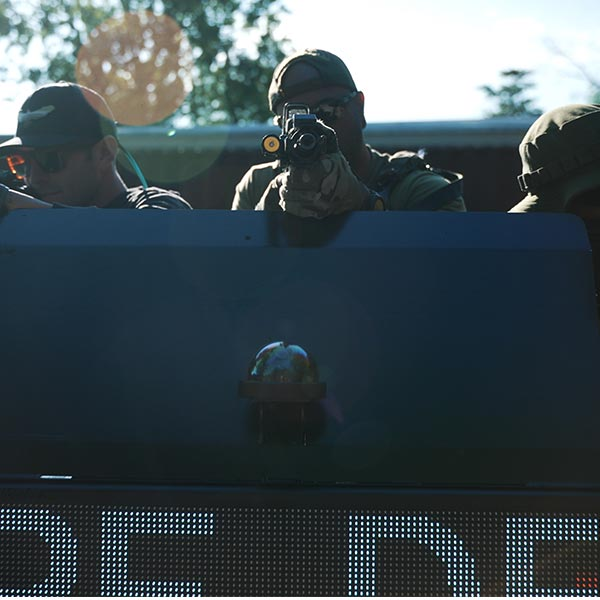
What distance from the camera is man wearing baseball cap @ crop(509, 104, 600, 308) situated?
1.68 meters

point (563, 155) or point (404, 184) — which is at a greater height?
point (404, 184)

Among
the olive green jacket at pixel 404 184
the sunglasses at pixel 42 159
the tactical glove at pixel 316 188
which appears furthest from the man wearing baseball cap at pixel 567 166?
the sunglasses at pixel 42 159

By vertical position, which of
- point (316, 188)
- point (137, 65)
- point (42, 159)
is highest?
point (137, 65)

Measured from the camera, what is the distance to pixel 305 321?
1.45 metres

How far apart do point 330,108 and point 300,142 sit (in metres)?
0.74

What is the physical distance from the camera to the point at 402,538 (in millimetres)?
1304

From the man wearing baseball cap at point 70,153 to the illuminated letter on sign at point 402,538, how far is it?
131 centimetres

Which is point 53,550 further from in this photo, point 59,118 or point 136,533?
point 59,118

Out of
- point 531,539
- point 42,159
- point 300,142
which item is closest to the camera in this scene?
point 531,539

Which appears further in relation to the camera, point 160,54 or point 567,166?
point 160,54

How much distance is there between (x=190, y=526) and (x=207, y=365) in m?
0.27

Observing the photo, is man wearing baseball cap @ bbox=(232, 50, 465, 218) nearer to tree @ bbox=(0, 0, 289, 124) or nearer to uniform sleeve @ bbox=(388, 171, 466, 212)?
uniform sleeve @ bbox=(388, 171, 466, 212)

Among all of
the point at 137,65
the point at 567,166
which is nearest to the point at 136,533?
the point at 567,166

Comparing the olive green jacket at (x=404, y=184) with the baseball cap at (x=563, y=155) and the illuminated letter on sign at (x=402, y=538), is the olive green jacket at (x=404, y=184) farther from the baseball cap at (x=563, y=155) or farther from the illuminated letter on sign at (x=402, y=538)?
the illuminated letter on sign at (x=402, y=538)
